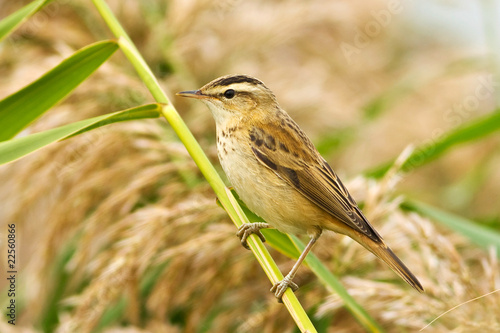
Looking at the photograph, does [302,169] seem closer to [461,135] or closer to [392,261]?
[392,261]

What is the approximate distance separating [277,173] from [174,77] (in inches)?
64.2

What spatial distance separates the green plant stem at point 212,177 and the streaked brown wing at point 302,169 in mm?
528

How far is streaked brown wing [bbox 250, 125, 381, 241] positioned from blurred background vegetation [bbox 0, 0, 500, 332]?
260mm

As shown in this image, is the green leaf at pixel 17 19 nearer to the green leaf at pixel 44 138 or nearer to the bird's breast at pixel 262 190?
the green leaf at pixel 44 138

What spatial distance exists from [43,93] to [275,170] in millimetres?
954

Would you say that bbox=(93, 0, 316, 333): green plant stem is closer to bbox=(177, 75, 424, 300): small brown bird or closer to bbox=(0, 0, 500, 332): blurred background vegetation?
bbox=(177, 75, 424, 300): small brown bird

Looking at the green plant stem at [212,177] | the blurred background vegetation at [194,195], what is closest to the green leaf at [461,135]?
the blurred background vegetation at [194,195]

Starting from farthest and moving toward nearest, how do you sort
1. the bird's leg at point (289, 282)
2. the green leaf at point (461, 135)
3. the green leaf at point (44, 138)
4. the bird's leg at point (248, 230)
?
the green leaf at point (461, 135) → the bird's leg at point (248, 230) → the bird's leg at point (289, 282) → the green leaf at point (44, 138)

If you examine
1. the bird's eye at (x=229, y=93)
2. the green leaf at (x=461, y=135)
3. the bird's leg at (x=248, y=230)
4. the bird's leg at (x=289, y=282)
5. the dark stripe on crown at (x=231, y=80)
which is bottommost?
the bird's leg at (x=289, y=282)

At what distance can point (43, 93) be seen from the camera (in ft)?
6.26

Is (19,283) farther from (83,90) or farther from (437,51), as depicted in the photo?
(437,51)

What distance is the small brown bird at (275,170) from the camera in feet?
7.51

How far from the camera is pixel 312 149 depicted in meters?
2.51

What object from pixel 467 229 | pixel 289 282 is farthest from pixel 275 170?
pixel 467 229
